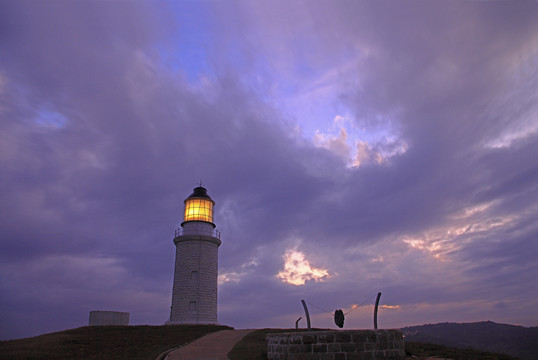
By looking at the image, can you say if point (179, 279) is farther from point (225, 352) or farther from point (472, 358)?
point (472, 358)

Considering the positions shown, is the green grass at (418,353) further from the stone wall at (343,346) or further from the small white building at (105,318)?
the small white building at (105,318)

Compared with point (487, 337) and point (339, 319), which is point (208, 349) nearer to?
point (339, 319)

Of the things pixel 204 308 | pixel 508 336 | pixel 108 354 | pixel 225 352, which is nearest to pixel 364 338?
pixel 225 352

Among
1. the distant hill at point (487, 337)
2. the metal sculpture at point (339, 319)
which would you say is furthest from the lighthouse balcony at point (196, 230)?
the distant hill at point (487, 337)

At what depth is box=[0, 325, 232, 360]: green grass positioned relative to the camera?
1716cm

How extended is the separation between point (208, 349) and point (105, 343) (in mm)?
6841

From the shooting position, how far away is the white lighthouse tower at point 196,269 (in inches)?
1238

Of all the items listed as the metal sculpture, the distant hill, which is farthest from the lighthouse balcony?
the distant hill

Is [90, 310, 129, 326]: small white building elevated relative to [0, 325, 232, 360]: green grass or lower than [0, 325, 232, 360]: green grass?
elevated

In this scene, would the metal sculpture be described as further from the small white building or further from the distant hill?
the distant hill

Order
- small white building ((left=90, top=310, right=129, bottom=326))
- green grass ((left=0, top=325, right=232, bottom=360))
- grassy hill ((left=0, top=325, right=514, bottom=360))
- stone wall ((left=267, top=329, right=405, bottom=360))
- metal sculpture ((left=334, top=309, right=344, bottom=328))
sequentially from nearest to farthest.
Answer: stone wall ((left=267, top=329, right=405, bottom=360)) < metal sculpture ((left=334, top=309, right=344, bottom=328)) < grassy hill ((left=0, top=325, right=514, bottom=360)) < green grass ((left=0, top=325, right=232, bottom=360)) < small white building ((left=90, top=310, right=129, bottom=326))

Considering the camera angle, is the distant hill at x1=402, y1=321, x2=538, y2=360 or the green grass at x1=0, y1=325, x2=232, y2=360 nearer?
the green grass at x1=0, y1=325, x2=232, y2=360

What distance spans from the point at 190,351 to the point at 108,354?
4.23 m

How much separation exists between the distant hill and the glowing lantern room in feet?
167
